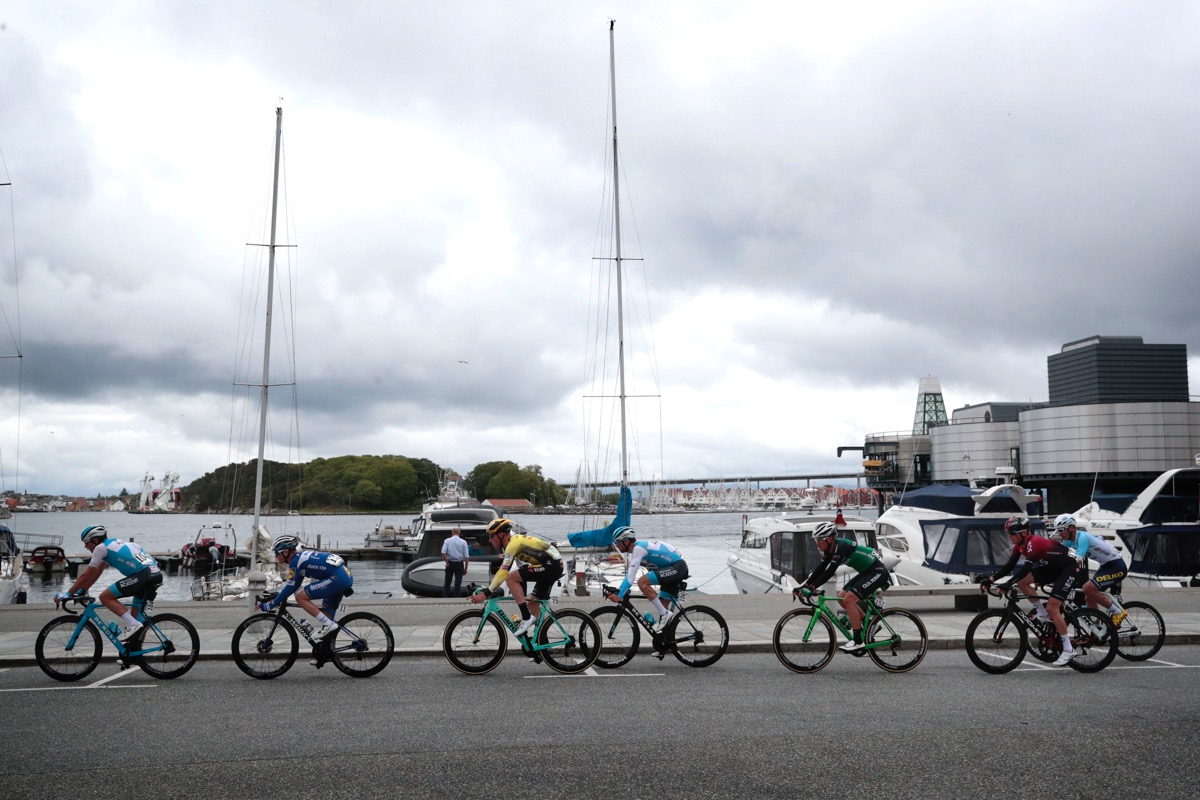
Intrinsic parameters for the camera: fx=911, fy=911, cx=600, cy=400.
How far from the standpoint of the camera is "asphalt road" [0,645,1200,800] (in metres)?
6.53

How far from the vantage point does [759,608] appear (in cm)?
1792

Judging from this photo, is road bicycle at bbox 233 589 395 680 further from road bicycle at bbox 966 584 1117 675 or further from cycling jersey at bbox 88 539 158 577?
road bicycle at bbox 966 584 1117 675

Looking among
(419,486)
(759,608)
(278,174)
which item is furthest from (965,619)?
(419,486)

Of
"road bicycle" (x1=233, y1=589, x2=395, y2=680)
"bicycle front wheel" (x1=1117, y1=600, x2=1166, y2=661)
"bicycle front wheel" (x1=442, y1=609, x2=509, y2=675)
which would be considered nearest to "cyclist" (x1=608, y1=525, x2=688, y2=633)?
"bicycle front wheel" (x1=442, y1=609, x2=509, y2=675)

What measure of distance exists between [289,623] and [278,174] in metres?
30.2

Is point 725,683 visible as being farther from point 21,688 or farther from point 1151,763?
point 21,688

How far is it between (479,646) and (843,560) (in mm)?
4584

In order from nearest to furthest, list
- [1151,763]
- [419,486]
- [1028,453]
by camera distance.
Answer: [1151,763] → [1028,453] → [419,486]

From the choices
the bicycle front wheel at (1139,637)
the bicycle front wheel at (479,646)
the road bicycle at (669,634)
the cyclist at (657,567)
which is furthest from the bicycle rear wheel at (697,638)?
the bicycle front wheel at (1139,637)

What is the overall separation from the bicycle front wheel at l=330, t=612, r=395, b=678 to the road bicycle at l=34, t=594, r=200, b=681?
1.70 m

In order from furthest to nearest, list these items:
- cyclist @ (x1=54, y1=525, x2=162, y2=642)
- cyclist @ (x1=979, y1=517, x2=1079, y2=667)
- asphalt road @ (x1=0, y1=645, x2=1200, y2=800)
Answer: cyclist @ (x1=979, y1=517, x2=1079, y2=667), cyclist @ (x1=54, y1=525, x2=162, y2=642), asphalt road @ (x1=0, y1=645, x2=1200, y2=800)

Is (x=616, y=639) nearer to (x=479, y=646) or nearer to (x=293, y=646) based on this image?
(x=479, y=646)

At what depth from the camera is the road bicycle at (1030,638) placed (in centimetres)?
1112

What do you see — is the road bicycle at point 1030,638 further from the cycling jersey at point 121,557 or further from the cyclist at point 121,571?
the cycling jersey at point 121,557
